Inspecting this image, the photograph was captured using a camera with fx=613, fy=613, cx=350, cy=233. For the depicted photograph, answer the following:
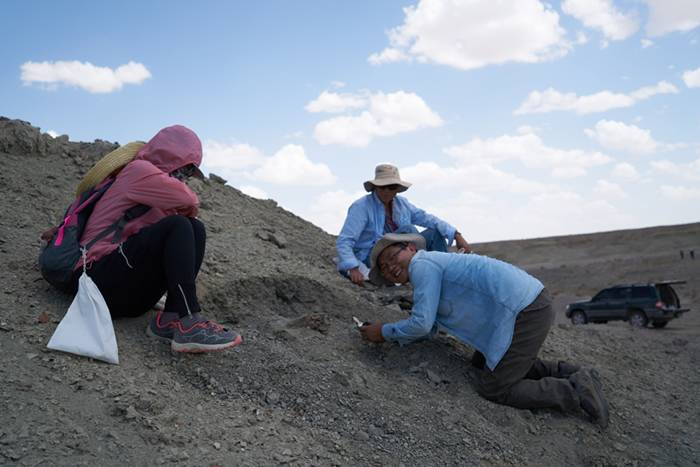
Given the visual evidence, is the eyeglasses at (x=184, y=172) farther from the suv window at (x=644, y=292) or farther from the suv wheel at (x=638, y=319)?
the suv wheel at (x=638, y=319)

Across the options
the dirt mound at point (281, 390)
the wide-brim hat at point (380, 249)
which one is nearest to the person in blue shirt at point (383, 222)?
the dirt mound at point (281, 390)

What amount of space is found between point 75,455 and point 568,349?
469cm

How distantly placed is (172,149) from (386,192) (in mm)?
2540

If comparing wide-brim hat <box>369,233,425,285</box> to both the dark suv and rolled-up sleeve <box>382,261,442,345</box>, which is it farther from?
the dark suv

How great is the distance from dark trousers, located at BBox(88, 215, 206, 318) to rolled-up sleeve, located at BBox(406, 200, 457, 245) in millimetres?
2809

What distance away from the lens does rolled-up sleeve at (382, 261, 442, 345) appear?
3.94m

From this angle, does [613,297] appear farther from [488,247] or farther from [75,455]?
[488,247]

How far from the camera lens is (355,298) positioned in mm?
5562

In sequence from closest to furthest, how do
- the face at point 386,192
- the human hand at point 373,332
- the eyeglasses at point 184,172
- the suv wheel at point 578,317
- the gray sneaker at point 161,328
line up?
the gray sneaker at point 161,328 → the eyeglasses at point 184,172 → the human hand at point 373,332 → the face at point 386,192 → the suv wheel at point 578,317

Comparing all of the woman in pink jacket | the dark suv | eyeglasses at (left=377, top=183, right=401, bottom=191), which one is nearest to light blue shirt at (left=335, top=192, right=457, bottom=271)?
eyeglasses at (left=377, top=183, right=401, bottom=191)

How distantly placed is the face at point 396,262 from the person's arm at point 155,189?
4.53ft

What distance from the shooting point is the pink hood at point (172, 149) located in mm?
3764

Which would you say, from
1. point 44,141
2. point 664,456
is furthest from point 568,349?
point 44,141

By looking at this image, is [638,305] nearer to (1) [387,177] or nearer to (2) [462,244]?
(2) [462,244]
